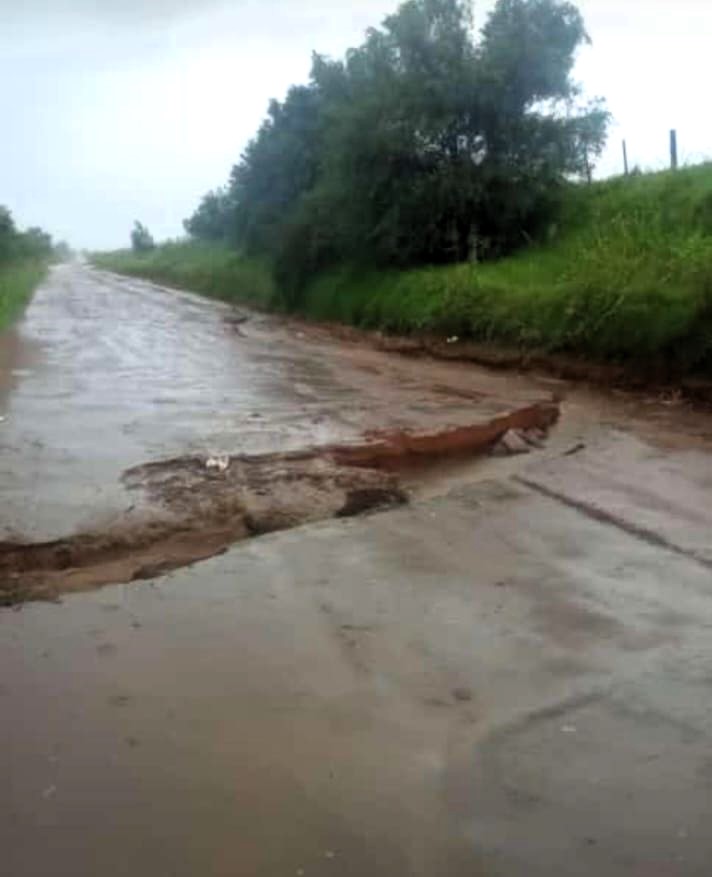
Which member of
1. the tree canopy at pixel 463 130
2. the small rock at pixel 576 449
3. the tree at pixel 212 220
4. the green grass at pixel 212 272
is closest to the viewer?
the small rock at pixel 576 449

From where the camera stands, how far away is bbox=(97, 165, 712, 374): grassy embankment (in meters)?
12.5

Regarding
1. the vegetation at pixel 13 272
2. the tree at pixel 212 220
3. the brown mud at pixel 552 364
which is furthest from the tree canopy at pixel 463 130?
the tree at pixel 212 220

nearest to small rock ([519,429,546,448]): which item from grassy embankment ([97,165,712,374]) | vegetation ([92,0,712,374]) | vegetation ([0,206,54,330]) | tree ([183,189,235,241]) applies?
grassy embankment ([97,165,712,374])

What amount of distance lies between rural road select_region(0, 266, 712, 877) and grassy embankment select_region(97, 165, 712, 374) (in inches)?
164

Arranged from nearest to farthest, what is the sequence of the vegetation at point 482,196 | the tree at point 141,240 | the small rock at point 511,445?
1. the small rock at point 511,445
2. the vegetation at point 482,196
3. the tree at point 141,240

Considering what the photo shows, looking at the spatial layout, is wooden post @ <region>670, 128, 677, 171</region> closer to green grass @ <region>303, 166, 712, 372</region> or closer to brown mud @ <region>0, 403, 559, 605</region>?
green grass @ <region>303, 166, 712, 372</region>

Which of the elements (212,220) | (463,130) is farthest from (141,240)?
(463,130)

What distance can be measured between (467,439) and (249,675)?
520 cm

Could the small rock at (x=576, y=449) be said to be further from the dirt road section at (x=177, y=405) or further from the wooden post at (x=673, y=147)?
the wooden post at (x=673, y=147)

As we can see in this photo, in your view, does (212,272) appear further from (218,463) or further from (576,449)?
A: (218,463)

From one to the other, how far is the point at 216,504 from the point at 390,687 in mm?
2972

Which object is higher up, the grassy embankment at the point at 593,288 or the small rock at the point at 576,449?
the grassy embankment at the point at 593,288

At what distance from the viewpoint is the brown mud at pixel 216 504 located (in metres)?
5.92

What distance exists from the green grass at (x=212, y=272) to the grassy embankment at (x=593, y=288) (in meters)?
8.66
